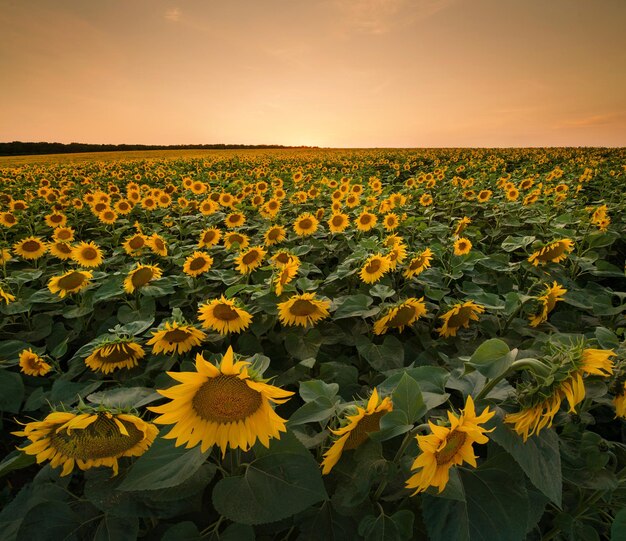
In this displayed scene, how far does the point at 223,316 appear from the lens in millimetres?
2352

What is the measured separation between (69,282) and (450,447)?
3.11 m

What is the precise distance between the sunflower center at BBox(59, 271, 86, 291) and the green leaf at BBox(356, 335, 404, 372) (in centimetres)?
233

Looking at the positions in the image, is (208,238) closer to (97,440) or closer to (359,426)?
(97,440)

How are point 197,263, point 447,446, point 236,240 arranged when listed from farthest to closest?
point 236,240 < point 197,263 < point 447,446

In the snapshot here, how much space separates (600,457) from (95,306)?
12.1 feet

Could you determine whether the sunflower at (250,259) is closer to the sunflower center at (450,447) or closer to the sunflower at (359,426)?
the sunflower at (359,426)

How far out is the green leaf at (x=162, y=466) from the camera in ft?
3.59

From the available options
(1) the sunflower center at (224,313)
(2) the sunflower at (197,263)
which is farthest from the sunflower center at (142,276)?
(1) the sunflower center at (224,313)

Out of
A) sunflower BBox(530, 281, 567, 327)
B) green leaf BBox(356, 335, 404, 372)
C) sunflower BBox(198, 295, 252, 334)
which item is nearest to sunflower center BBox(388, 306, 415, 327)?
green leaf BBox(356, 335, 404, 372)

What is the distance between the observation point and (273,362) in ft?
8.27

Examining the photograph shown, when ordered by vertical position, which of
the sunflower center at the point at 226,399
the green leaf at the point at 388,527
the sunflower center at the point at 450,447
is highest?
the sunflower center at the point at 226,399

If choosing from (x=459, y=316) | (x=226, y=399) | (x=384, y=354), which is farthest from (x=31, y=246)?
(x=459, y=316)

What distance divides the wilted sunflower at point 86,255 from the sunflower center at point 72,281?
1079 millimetres

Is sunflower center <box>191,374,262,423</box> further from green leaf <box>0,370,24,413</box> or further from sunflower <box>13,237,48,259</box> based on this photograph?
sunflower <box>13,237,48,259</box>
